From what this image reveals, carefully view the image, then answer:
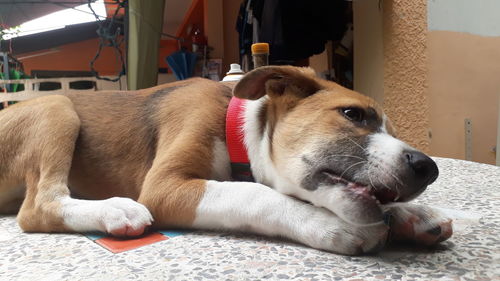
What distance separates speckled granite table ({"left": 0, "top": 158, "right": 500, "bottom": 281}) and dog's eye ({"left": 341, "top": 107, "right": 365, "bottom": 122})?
336mm

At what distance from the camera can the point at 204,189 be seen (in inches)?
40.9

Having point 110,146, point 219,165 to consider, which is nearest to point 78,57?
point 110,146

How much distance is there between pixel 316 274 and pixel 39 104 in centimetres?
116

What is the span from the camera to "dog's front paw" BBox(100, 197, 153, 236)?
1016mm

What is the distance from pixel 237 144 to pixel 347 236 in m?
0.48

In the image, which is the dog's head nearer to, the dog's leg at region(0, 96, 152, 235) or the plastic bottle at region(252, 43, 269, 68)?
the dog's leg at region(0, 96, 152, 235)

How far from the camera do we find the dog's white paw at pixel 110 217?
40.1 inches

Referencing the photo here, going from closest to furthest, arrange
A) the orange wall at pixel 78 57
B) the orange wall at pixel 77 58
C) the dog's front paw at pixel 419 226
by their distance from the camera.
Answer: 1. the dog's front paw at pixel 419 226
2. the orange wall at pixel 78 57
3. the orange wall at pixel 77 58

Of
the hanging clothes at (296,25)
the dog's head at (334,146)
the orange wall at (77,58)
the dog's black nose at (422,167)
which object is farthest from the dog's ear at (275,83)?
the orange wall at (77,58)

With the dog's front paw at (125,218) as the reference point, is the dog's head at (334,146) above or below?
above

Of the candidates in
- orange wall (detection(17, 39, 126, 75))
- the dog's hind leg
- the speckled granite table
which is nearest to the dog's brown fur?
the dog's hind leg

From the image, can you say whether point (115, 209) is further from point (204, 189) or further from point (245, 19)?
point (245, 19)

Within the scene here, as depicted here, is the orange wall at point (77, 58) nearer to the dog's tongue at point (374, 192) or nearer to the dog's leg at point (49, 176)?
the dog's leg at point (49, 176)

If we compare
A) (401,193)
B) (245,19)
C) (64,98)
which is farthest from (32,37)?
(401,193)
